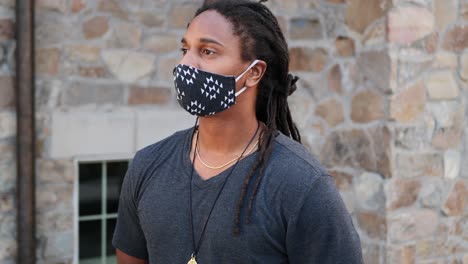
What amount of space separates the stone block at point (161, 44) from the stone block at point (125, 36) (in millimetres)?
64

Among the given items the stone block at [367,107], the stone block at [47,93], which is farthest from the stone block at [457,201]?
the stone block at [47,93]

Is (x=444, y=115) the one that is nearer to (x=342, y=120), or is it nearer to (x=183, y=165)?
(x=342, y=120)

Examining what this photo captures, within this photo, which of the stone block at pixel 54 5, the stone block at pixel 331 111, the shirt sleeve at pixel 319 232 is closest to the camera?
the shirt sleeve at pixel 319 232

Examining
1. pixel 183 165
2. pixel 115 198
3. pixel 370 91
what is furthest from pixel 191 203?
pixel 370 91

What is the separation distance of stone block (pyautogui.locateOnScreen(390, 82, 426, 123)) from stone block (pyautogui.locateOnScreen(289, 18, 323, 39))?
0.76 meters

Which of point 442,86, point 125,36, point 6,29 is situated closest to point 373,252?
point 442,86

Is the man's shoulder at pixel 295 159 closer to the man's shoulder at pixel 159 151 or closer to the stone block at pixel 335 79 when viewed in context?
the man's shoulder at pixel 159 151

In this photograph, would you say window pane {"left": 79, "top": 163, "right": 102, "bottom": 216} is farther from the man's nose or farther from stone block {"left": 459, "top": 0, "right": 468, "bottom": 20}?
stone block {"left": 459, "top": 0, "right": 468, "bottom": 20}

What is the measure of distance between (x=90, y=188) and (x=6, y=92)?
766 mm

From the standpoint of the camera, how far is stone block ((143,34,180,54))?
146 inches

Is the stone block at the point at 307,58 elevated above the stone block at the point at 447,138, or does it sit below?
above

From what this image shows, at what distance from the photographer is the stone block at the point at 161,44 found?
3.70 meters

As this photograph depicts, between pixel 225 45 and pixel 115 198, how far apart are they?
7.31ft

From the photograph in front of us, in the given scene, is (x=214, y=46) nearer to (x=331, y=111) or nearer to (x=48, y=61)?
(x=48, y=61)
